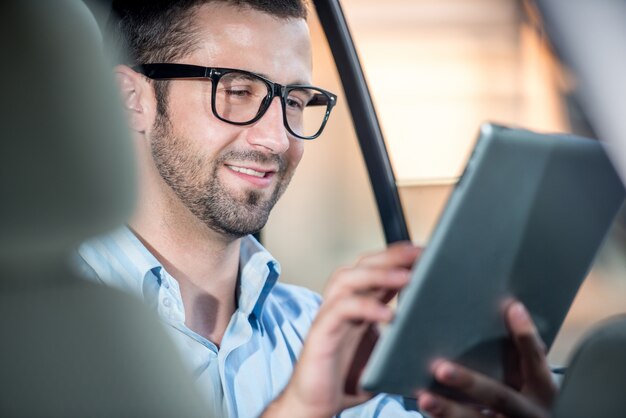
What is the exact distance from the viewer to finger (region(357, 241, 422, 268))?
843 millimetres

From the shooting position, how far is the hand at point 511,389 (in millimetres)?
844

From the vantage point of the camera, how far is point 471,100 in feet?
7.15

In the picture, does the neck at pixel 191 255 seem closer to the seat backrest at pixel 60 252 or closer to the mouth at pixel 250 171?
the mouth at pixel 250 171

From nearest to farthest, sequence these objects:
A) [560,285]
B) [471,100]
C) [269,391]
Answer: [560,285], [269,391], [471,100]

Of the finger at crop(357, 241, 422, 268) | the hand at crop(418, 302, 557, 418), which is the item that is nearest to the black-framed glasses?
the finger at crop(357, 241, 422, 268)

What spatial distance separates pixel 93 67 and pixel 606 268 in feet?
3.43

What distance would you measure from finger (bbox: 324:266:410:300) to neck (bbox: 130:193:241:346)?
1.75 feet

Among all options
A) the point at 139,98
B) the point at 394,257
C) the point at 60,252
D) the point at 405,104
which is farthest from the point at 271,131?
the point at 405,104

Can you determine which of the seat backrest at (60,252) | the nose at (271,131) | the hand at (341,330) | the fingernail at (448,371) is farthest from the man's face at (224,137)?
the seat backrest at (60,252)

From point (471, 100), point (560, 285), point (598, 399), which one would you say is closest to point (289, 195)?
point (471, 100)

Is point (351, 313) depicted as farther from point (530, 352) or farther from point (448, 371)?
point (530, 352)

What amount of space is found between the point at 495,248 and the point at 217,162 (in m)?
0.65

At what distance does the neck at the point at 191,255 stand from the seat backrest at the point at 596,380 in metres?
0.68

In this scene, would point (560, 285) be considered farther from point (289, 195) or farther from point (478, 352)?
point (289, 195)
